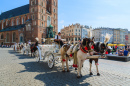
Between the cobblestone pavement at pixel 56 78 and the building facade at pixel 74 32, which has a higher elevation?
the building facade at pixel 74 32

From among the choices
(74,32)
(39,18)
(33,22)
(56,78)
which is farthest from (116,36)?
(56,78)

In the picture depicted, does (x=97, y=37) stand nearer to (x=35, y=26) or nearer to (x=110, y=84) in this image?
(x=35, y=26)

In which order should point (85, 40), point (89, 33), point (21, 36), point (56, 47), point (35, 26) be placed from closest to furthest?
point (85, 40) → point (89, 33) → point (56, 47) → point (35, 26) → point (21, 36)

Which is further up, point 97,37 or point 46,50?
point 97,37

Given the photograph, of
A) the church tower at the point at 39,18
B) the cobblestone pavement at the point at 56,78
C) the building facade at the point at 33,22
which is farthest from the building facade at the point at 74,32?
the cobblestone pavement at the point at 56,78

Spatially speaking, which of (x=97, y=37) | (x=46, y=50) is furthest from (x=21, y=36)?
(x=97, y=37)

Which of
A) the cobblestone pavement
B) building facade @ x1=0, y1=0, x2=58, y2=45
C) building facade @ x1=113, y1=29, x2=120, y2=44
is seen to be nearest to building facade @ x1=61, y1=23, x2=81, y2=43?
building facade @ x1=0, y1=0, x2=58, y2=45

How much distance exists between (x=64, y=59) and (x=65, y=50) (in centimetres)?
57

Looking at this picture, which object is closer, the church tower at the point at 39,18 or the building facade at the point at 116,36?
the church tower at the point at 39,18

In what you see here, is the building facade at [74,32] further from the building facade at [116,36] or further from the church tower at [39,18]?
the building facade at [116,36]

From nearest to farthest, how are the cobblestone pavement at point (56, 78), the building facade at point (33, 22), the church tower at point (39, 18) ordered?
the cobblestone pavement at point (56, 78) → the church tower at point (39, 18) → the building facade at point (33, 22)

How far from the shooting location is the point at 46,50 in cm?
747

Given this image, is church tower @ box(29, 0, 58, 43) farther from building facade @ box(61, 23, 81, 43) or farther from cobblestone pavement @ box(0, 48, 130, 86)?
cobblestone pavement @ box(0, 48, 130, 86)

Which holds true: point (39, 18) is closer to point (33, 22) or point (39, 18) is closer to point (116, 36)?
point (33, 22)
